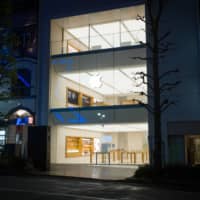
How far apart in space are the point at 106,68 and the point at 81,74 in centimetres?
259

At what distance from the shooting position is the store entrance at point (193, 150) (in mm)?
17109

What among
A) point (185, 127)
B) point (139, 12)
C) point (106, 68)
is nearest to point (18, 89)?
point (106, 68)

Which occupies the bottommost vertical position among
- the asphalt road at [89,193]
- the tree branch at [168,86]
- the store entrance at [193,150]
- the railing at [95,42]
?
the asphalt road at [89,193]

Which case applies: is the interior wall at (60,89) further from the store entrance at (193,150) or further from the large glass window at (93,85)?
the store entrance at (193,150)

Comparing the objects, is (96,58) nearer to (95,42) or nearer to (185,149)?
(95,42)

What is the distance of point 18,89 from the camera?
22.7 meters

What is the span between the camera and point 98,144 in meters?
29.6

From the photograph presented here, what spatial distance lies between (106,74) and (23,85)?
21.4 ft

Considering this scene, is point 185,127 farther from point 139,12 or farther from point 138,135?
point 138,135

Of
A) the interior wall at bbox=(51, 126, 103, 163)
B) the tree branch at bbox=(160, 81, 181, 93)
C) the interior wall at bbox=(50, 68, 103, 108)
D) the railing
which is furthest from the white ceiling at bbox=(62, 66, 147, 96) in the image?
the interior wall at bbox=(51, 126, 103, 163)

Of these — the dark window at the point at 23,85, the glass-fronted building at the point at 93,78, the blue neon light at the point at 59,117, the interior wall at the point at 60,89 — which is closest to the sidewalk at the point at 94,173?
the glass-fronted building at the point at 93,78

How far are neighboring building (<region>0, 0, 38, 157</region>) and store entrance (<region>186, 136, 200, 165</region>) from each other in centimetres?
1124

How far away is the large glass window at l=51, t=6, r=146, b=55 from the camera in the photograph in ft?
70.4

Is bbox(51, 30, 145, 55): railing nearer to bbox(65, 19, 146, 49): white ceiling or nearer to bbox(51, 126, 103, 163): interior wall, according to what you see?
bbox(65, 19, 146, 49): white ceiling
